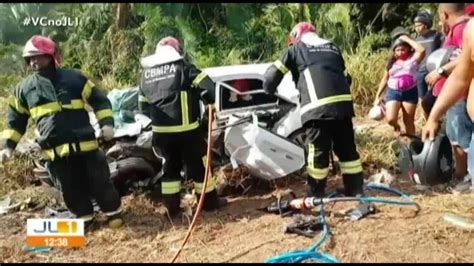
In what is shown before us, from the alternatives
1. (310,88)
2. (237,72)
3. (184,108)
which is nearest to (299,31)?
(310,88)

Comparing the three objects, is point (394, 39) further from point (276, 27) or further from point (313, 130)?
point (276, 27)

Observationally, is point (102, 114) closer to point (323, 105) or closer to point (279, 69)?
point (279, 69)

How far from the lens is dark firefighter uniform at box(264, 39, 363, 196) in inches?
209

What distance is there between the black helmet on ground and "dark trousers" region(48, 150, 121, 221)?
278cm

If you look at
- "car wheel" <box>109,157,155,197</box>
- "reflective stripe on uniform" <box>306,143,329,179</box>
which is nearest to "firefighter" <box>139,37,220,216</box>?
"car wheel" <box>109,157,155,197</box>

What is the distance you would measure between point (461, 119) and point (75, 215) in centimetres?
345

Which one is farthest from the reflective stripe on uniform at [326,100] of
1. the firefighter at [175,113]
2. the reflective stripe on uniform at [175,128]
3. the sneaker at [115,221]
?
the sneaker at [115,221]

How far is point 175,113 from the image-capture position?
5410 millimetres

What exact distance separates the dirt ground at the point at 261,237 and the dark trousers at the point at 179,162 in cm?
18

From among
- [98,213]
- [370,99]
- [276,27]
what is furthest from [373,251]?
[276,27]

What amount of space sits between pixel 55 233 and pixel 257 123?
2.09m

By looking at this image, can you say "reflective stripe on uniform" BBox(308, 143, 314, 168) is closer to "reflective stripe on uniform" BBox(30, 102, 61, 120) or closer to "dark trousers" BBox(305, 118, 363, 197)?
"dark trousers" BBox(305, 118, 363, 197)

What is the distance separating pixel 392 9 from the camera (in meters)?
14.5
